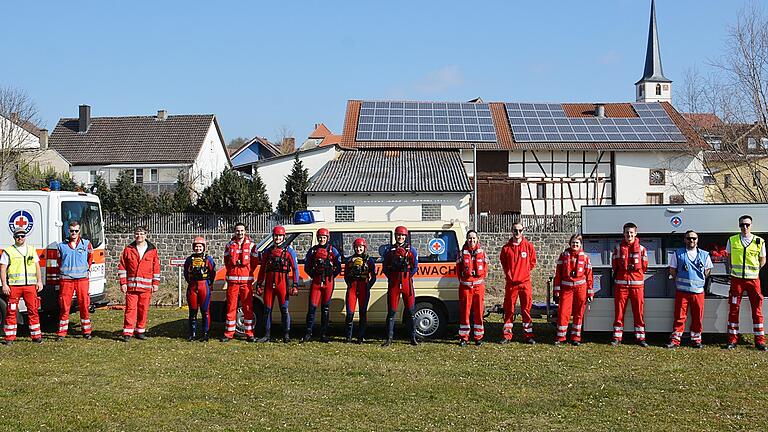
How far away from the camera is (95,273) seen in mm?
13742

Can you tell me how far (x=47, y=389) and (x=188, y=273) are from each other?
12.3ft

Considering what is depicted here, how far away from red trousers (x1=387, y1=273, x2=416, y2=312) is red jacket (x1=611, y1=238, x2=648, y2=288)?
3.17 m

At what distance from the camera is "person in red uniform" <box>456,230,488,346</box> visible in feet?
38.2

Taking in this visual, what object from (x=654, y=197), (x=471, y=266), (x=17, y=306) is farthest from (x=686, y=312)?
(x=654, y=197)

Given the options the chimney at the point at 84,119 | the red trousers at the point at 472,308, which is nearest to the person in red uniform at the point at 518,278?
the red trousers at the point at 472,308

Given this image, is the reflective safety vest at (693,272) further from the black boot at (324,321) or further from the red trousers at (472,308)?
the black boot at (324,321)

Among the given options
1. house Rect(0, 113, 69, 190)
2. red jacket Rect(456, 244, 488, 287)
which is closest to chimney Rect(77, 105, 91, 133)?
house Rect(0, 113, 69, 190)

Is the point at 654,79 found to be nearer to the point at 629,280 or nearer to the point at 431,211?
the point at 431,211

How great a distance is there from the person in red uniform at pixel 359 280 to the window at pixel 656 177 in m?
28.7

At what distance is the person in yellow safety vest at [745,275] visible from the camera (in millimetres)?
11344

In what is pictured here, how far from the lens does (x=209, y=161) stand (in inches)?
1964

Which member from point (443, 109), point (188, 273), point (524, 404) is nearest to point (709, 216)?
point (524, 404)

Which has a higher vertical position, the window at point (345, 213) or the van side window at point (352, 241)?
the window at point (345, 213)

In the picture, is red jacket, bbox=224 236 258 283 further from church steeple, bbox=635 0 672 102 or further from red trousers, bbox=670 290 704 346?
church steeple, bbox=635 0 672 102
